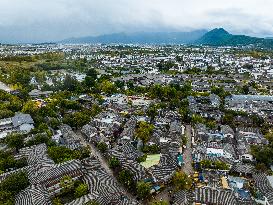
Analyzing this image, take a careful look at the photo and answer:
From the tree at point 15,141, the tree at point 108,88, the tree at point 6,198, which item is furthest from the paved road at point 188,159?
the tree at point 108,88

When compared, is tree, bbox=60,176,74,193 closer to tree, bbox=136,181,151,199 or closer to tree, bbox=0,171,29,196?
tree, bbox=0,171,29,196

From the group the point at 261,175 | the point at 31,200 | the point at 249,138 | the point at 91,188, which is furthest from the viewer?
the point at 249,138

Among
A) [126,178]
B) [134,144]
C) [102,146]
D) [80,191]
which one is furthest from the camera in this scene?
[134,144]

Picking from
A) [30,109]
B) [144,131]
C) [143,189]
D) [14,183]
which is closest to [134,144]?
[144,131]

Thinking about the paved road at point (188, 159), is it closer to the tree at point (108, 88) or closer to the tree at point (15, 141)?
the tree at point (15, 141)

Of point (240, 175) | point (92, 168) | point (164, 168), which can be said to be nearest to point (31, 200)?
point (92, 168)

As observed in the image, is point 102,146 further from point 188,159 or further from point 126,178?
point 188,159

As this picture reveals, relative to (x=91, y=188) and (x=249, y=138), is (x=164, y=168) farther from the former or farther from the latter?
(x=249, y=138)
